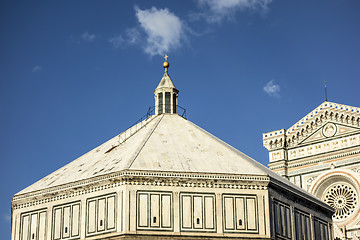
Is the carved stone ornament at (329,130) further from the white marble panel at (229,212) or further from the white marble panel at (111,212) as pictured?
the white marble panel at (111,212)

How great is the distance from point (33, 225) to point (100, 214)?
4.47 m

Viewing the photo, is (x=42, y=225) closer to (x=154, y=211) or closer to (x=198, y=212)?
(x=154, y=211)

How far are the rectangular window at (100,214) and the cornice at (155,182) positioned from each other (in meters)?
0.55

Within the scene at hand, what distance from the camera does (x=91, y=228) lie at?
32.0 m

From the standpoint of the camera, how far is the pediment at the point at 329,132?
58312mm

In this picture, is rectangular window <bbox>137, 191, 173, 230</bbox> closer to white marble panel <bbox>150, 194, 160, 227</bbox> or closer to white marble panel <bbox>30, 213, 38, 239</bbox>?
white marble panel <bbox>150, 194, 160, 227</bbox>

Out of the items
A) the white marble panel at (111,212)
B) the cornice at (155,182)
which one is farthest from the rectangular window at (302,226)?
the white marble panel at (111,212)

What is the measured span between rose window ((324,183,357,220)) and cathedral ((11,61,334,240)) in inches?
741

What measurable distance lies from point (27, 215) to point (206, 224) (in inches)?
376

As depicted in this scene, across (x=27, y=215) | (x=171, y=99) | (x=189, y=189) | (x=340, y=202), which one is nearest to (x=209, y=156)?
(x=189, y=189)

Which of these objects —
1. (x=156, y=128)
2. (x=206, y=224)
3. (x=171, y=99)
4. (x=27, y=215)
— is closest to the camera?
(x=206, y=224)

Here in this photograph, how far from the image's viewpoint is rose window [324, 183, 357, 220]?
56.9 metres

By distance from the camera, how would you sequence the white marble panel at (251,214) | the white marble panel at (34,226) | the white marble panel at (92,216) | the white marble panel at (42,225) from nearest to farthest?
the white marble panel at (92,216) < the white marble panel at (251,214) < the white marble panel at (42,225) < the white marble panel at (34,226)

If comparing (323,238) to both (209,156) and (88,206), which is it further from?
(88,206)
